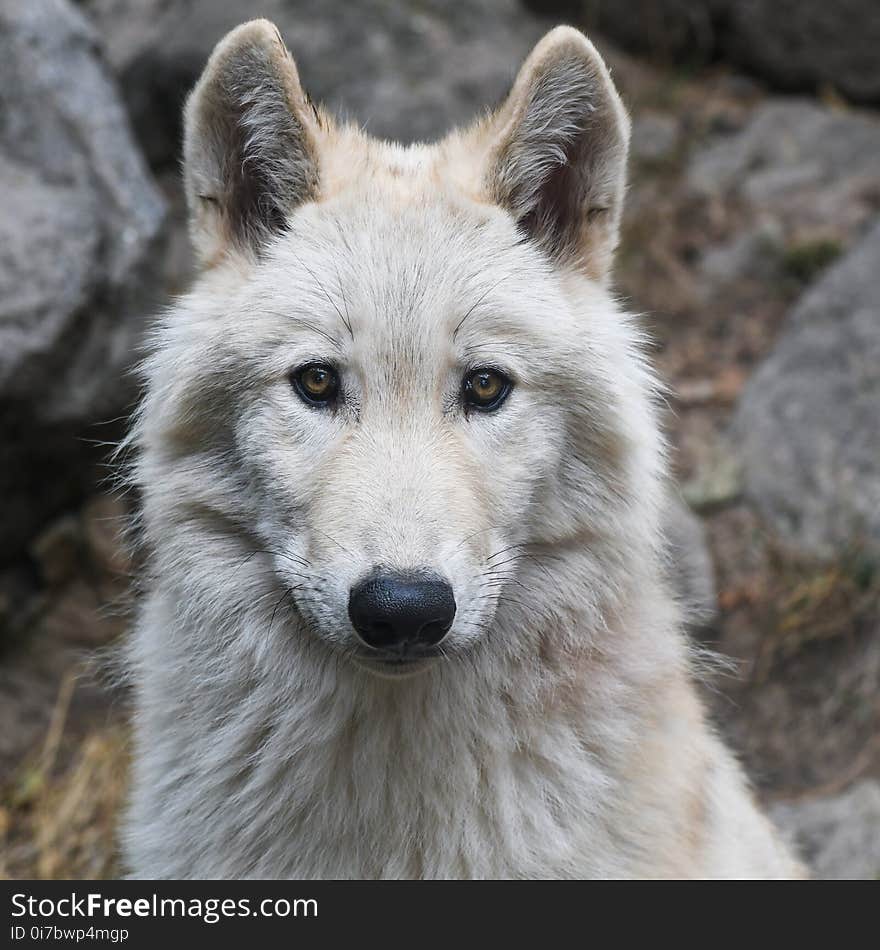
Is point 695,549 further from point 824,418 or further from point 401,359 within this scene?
point 401,359

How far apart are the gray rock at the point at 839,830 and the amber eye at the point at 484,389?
332 centimetres

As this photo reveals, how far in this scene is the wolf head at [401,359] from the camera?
360 cm

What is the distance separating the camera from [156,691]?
417cm

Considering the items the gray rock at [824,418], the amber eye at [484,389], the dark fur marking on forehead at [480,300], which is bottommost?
the gray rock at [824,418]

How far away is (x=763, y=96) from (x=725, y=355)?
2766mm

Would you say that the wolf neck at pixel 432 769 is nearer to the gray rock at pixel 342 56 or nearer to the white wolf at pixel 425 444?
the white wolf at pixel 425 444

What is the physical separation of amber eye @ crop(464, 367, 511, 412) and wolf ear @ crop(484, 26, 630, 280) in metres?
0.61

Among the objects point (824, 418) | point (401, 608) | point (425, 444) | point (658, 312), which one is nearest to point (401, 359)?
point (425, 444)

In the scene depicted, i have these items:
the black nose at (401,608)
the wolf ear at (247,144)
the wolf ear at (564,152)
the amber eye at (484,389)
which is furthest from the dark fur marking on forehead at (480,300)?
the black nose at (401,608)

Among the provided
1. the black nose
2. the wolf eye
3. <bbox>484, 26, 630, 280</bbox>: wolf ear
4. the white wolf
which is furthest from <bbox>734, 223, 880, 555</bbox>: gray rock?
the black nose

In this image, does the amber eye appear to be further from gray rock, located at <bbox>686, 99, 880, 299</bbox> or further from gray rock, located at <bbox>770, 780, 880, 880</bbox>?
gray rock, located at <bbox>686, 99, 880, 299</bbox>

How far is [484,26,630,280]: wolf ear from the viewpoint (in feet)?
12.5
